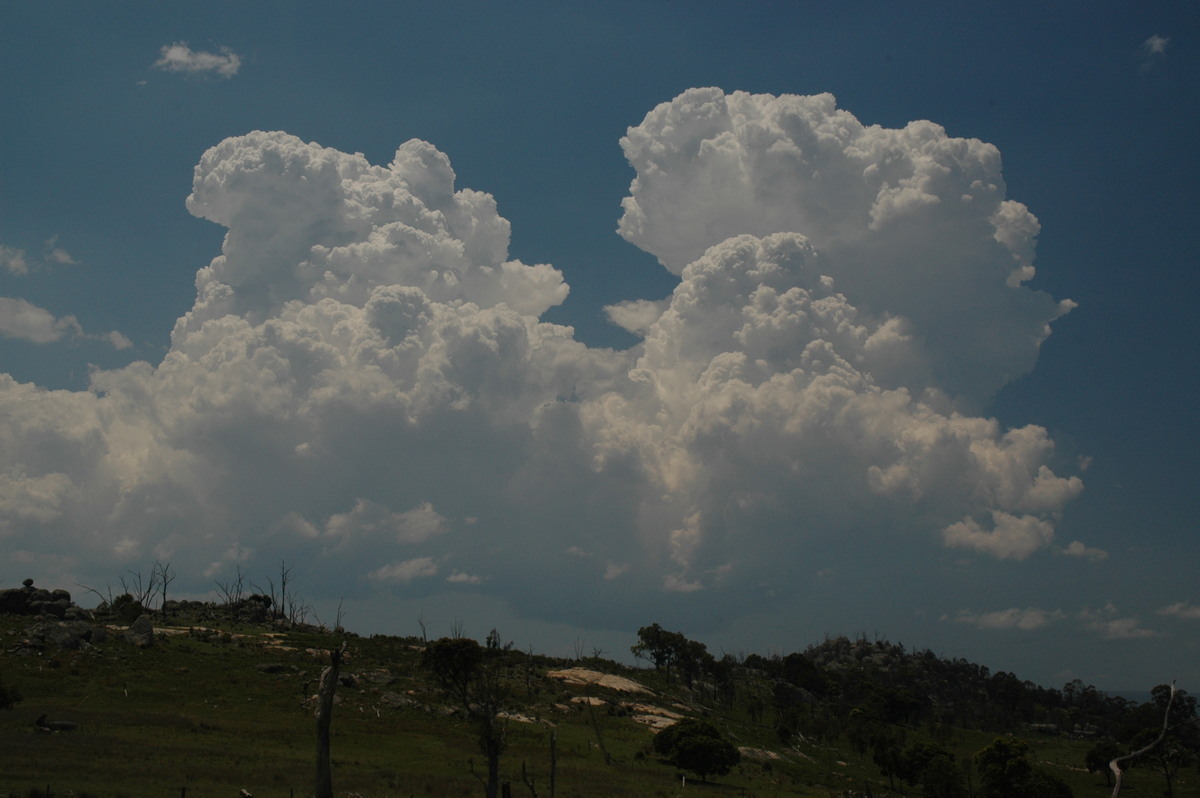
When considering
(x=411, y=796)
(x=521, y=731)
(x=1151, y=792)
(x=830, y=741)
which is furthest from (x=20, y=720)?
(x=1151, y=792)

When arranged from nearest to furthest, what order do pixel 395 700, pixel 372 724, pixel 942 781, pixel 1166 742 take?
pixel 372 724 < pixel 395 700 < pixel 942 781 < pixel 1166 742

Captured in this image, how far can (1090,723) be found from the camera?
19962 cm

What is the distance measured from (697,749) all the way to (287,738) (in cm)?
3945

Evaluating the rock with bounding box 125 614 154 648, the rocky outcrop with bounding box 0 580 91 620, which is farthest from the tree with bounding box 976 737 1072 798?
the rocky outcrop with bounding box 0 580 91 620

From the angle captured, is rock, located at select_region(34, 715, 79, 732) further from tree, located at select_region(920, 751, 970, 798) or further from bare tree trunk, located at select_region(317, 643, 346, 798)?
tree, located at select_region(920, 751, 970, 798)

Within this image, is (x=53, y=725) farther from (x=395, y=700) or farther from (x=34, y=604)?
(x=34, y=604)

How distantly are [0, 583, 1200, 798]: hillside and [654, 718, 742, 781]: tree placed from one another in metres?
1.40

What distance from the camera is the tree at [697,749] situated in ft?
263

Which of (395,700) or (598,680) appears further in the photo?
(598,680)

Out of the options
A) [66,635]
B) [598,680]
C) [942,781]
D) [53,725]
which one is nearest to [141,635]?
[66,635]

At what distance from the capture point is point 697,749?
8050 centimetres

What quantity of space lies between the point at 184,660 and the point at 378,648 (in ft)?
132

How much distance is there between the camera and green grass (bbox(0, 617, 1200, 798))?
4803 cm

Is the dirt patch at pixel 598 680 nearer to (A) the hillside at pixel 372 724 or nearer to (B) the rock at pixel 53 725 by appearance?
(A) the hillside at pixel 372 724
